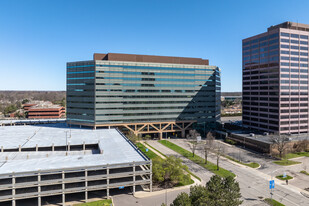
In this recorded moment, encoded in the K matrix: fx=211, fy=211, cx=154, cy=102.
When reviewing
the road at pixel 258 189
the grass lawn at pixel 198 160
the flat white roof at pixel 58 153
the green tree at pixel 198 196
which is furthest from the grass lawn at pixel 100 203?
the grass lawn at pixel 198 160

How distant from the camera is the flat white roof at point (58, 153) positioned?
49.0 meters

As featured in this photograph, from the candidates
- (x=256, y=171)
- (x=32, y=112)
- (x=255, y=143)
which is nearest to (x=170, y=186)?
(x=256, y=171)

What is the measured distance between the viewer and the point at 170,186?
5294cm

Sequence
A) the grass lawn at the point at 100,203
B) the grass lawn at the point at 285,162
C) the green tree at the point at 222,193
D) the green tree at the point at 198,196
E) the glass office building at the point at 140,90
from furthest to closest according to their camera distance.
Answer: the glass office building at the point at 140,90 → the grass lawn at the point at 285,162 → the grass lawn at the point at 100,203 → the green tree at the point at 222,193 → the green tree at the point at 198,196

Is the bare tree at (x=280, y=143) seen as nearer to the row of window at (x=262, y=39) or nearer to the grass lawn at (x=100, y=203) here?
the row of window at (x=262, y=39)

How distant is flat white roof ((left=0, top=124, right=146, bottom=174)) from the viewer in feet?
161

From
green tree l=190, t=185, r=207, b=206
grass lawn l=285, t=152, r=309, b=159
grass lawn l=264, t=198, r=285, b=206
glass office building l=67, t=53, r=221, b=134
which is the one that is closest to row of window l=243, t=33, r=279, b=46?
glass office building l=67, t=53, r=221, b=134

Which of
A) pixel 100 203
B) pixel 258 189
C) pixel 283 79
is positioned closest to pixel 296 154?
pixel 283 79

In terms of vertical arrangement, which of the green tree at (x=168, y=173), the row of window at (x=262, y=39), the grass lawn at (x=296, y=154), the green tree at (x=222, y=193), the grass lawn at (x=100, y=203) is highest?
the row of window at (x=262, y=39)

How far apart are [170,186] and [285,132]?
67729 mm

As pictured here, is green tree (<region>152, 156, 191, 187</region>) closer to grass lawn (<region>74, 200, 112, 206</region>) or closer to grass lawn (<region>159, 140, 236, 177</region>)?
grass lawn (<region>159, 140, 236, 177</region>)

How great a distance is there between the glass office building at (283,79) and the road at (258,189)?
41848mm

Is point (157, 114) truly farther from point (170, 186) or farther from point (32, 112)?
point (32, 112)

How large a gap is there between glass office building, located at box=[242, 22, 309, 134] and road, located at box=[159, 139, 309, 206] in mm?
41848
